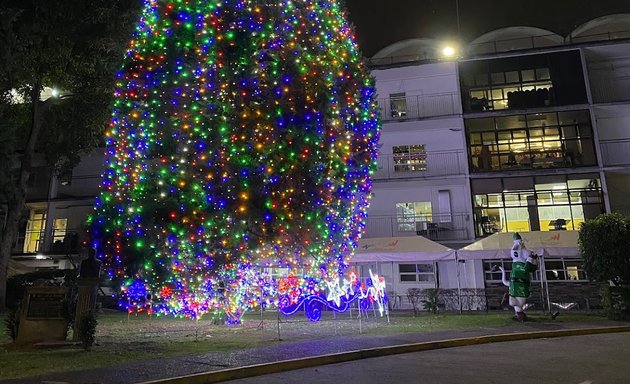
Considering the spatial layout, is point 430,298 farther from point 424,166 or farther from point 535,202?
point 535,202

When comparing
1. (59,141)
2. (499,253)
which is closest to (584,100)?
(499,253)

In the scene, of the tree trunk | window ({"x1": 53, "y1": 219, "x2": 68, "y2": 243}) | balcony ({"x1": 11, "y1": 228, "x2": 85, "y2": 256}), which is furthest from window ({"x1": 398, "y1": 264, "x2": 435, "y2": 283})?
window ({"x1": 53, "y1": 219, "x2": 68, "y2": 243})

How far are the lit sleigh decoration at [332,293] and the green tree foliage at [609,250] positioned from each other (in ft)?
22.2

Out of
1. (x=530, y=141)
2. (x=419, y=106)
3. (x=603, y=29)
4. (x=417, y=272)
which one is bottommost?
(x=417, y=272)

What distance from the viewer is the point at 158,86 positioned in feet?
33.9

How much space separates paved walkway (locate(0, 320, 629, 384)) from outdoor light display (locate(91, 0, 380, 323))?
2460mm

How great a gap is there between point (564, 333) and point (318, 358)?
7.05 m

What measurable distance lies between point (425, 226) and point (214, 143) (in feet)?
53.6

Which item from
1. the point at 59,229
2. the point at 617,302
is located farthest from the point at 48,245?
the point at 617,302

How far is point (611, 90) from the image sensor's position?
2483cm

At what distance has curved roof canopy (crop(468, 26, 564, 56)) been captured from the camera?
26484 mm

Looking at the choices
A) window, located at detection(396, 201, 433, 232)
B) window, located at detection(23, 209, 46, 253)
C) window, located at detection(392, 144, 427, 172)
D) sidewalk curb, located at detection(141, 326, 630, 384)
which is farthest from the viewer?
window, located at detection(23, 209, 46, 253)

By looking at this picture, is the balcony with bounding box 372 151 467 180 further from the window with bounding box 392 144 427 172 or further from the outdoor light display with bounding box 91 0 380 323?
the outdoor light display with bounding box 91 0 380 323

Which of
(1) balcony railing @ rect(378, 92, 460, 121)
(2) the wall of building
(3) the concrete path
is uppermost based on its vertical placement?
(2) the wall of building
